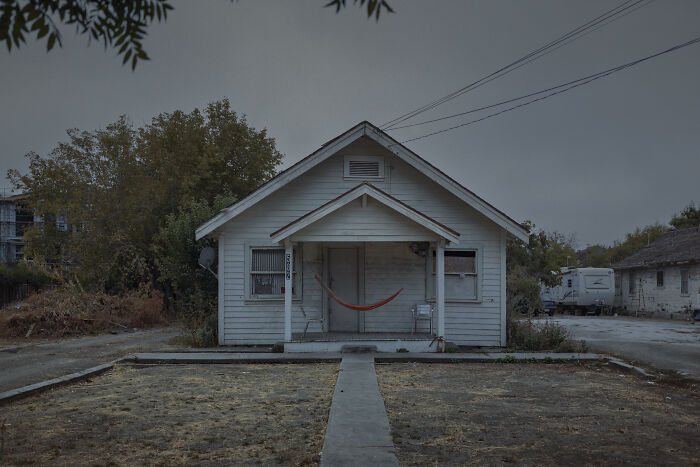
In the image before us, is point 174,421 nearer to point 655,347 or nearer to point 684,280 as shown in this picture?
point 655,347

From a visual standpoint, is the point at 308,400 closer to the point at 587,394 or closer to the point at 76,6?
the point at 587,394

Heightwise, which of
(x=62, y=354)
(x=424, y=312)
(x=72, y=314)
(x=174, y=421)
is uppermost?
(x=424, y=312)

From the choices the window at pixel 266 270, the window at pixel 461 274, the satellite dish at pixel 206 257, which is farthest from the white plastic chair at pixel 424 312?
the satellite dish at pixel 206 257

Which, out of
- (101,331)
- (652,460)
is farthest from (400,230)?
(101,331)

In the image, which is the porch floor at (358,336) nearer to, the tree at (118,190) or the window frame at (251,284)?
the window frame at (251,284)

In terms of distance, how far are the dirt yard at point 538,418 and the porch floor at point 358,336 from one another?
231 cm

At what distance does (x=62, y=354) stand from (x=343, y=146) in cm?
856

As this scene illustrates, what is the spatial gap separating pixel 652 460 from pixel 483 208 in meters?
8.88

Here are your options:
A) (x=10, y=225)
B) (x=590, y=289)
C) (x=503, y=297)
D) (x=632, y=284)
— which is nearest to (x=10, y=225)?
(x=10, y=225)

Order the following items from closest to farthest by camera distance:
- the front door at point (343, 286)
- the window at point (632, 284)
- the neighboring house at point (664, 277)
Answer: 1. the front door at point (343, 286)
2. the neighboring house at point (664, 277)
3. the window at point (632, 284)

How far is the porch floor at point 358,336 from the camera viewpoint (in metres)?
13.2

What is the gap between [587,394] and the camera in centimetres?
877

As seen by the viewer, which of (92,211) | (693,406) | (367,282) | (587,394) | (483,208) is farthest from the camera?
(92,211)

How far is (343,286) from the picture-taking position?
15.1 m
